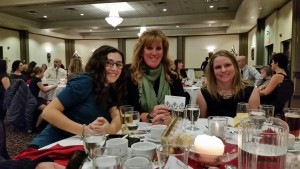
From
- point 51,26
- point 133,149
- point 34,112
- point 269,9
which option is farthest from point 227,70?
point 51,26

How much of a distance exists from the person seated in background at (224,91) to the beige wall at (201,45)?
13.9 metres

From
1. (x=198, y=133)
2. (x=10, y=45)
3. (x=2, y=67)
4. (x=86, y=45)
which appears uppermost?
(x=86, y=45)

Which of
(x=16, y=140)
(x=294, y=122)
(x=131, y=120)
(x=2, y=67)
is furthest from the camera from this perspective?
(x=2, y=67)

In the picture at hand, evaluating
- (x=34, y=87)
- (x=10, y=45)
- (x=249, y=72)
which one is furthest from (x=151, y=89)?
(x=10, y=45)

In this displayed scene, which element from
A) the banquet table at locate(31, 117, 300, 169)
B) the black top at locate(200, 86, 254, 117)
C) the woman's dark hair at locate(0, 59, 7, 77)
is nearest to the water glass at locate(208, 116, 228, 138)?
the banquet table at locate(31, 117, 300, 169)

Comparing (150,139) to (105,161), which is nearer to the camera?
(105,161)

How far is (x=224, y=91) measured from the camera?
2299 mm

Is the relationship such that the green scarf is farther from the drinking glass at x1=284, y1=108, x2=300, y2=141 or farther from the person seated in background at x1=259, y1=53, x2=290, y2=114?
the person seated in background at x1=259, y1=53, x2=290, y2=114

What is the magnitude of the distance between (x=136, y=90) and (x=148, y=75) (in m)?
0.17

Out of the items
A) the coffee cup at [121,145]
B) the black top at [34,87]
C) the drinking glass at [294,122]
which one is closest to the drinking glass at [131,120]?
the coffee cup at [121,145]

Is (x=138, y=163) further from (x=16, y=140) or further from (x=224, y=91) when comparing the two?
(x=16, y=140)

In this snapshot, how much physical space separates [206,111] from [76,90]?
1246 mm

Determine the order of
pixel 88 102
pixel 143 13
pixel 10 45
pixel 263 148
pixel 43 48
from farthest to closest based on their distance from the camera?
pixel 43 48 < pixel 10 45 < pixel 143 13 < pixel 88 102 < pixel 263 148

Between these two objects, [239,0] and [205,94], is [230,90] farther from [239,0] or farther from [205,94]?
[239,0]
